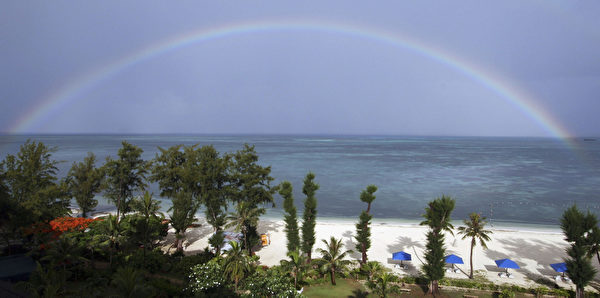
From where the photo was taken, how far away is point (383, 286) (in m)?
24.8

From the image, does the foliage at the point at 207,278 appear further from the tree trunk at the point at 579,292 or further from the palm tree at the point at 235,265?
the tree trunk at the point at 579,292

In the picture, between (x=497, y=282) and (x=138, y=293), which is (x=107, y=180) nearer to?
(x=138, y=293)

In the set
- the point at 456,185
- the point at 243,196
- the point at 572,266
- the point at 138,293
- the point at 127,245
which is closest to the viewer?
the point at 138,293

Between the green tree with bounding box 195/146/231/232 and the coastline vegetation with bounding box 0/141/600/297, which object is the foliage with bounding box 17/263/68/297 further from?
the green tree with bounding box 195/146/231/232

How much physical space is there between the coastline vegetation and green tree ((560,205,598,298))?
0.23 feet

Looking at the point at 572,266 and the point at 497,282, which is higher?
the point at 572,266

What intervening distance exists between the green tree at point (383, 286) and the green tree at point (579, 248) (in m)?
13.8

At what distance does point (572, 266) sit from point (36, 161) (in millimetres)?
56526

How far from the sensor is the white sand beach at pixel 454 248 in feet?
102

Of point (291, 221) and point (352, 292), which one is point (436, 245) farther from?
point (291, 221)

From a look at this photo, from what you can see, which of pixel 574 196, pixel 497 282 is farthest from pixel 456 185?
pixel 497 282

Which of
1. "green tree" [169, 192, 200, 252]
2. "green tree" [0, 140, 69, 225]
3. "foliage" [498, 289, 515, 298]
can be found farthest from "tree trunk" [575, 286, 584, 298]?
"green tree" [0, 140, 69, 225]

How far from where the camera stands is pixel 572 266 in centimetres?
2519

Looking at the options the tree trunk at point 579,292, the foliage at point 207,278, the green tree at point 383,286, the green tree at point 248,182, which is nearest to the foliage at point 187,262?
the foliage at point 207,278
